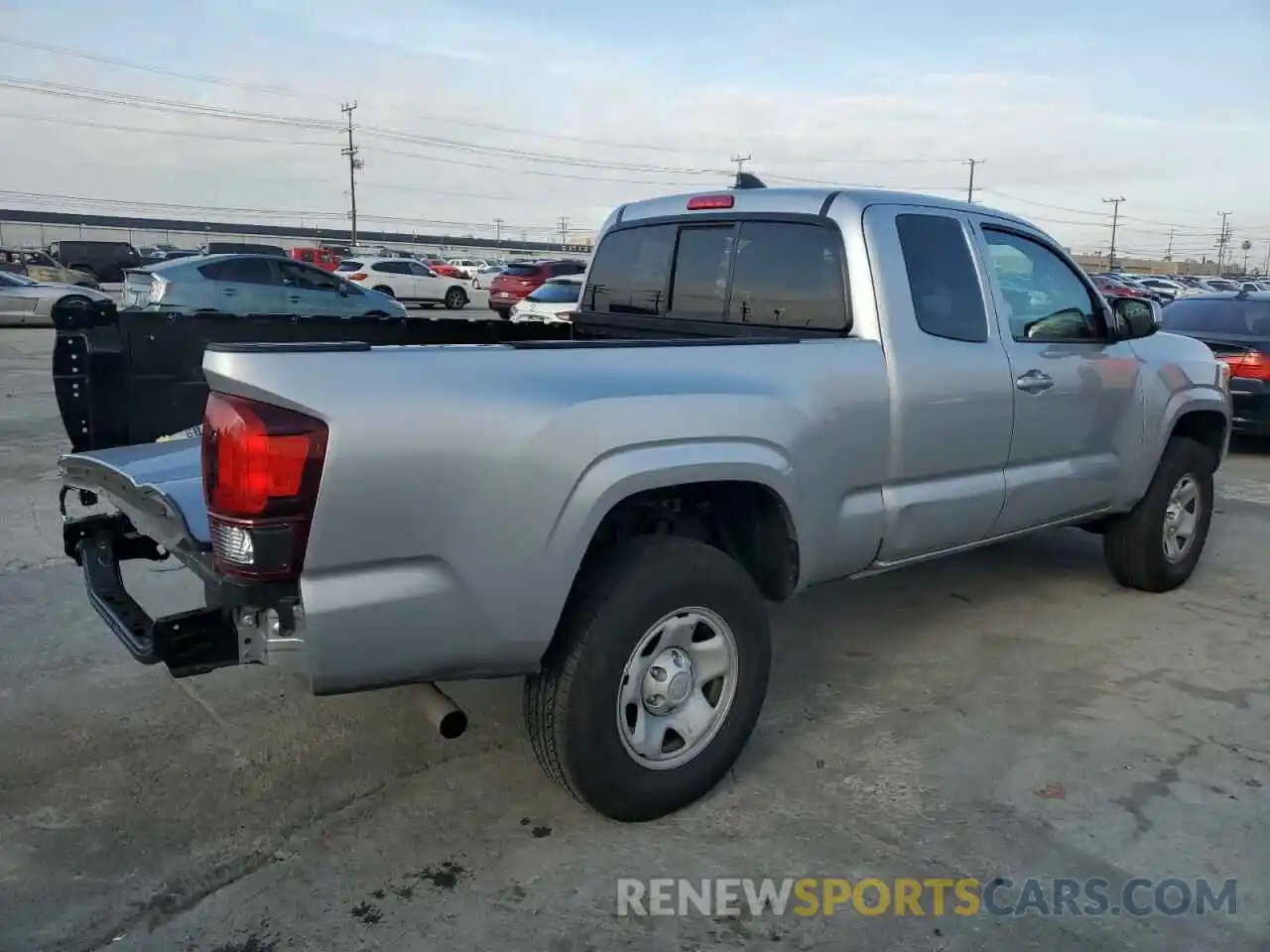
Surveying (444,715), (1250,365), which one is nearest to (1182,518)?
(444,715)

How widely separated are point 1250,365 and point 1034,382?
6908 mm

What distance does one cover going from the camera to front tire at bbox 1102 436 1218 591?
514 centimetres

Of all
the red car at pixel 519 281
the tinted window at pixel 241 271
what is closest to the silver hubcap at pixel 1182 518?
the tinted window at pixel 241 271

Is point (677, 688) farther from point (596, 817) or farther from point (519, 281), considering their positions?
point (519, 281)

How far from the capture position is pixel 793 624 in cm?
487

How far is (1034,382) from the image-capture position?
4.20 m

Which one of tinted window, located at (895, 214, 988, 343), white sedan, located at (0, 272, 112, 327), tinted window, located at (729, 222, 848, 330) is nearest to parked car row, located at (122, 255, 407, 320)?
white sedan, located at (0, 272, 112, 327)

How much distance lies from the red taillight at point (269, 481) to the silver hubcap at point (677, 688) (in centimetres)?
105

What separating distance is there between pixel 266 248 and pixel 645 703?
159 ft

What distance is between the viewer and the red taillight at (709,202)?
4234 mm

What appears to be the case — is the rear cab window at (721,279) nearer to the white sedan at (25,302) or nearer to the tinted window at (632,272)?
the tinted window at (632,272)

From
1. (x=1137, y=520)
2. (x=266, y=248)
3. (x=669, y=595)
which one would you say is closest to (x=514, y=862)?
(x=669, y=595)

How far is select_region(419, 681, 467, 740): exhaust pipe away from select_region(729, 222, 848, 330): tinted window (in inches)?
76.0

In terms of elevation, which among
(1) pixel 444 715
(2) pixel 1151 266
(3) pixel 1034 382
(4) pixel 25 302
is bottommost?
(1) pixel 444 715
